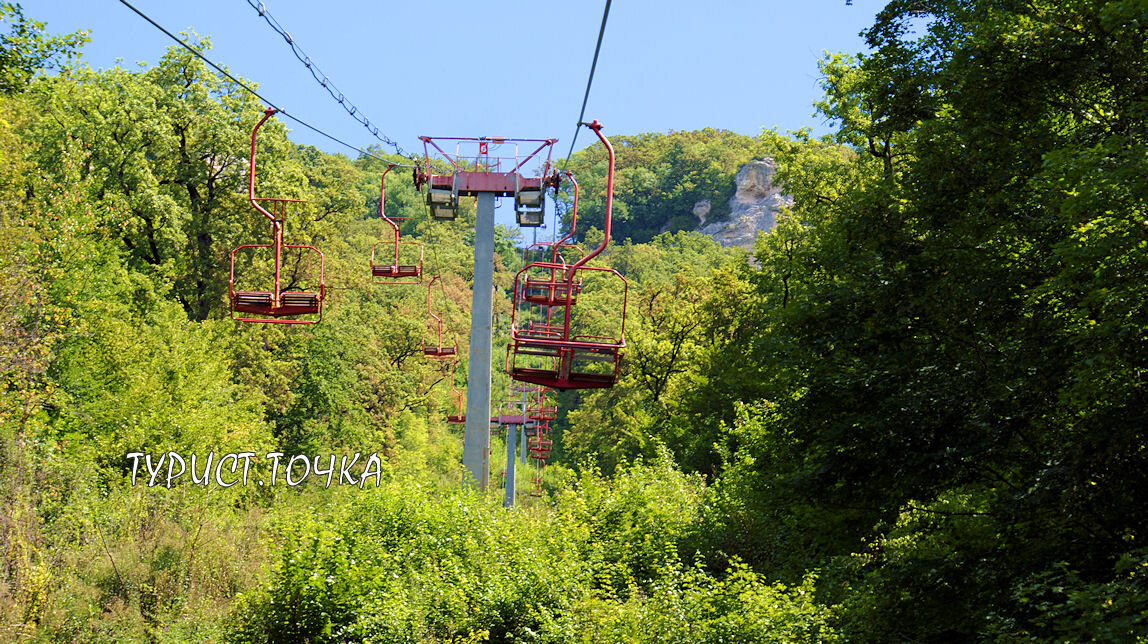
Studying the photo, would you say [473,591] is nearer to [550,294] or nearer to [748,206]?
[550,294]

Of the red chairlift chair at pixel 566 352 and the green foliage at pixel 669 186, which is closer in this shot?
the red chairlift chair at pixel 566 352

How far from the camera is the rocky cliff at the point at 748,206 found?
13450cm

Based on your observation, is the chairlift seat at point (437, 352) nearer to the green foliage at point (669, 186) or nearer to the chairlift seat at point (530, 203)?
the chairlift seat at point (530, 203)

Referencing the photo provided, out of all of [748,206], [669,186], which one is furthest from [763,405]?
[669,186]

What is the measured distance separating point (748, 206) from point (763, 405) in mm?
115680

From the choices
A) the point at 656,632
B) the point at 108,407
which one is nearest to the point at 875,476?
the point at 656,632

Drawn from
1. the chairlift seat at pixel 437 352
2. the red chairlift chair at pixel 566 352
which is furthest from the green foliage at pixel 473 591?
the chairlift seat at pixel 437 352

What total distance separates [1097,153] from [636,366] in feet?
99.1

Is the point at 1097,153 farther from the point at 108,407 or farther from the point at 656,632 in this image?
the point at 108,407

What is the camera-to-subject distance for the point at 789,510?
14492 millimetres

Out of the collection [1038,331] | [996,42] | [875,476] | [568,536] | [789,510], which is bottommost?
[568,536]

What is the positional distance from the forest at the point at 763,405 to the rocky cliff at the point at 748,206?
101 m

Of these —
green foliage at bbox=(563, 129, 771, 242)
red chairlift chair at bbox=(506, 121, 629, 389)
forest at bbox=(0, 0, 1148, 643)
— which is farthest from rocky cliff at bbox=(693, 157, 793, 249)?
red chairlift chair at bbox=(506, 121, 629, 389)

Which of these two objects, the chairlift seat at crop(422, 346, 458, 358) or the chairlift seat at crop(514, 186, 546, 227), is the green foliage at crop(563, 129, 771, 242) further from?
the chairlift seat at crop(514, 186, 546, 227)
